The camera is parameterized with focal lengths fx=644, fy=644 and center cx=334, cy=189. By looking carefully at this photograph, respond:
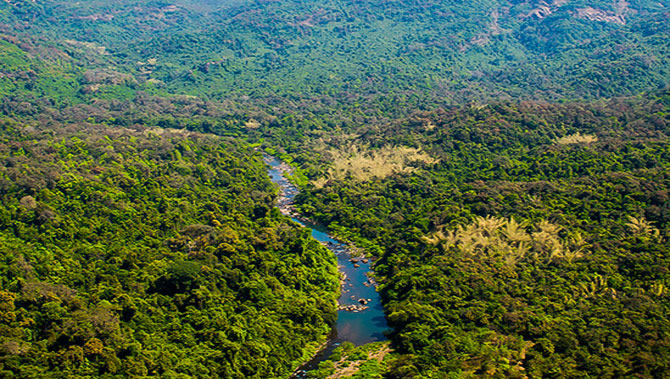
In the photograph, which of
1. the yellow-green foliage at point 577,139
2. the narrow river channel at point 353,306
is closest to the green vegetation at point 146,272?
the narrow river channel at point 353,306

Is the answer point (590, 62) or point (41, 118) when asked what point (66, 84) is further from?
point (590, 62)

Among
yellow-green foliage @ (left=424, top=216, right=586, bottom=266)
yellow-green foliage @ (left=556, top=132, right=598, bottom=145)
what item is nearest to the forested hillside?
yellow-green foliage @ (left=424, top=216, right=586, bottom=266)

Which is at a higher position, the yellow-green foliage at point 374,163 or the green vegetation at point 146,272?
the green vegetation at point 146,272

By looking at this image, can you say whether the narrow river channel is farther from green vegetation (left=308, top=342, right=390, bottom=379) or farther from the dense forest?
the dense forest

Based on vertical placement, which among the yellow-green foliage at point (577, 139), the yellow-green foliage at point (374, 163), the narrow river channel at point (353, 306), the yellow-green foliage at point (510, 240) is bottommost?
the yellow-green foliage at point (374, 163)

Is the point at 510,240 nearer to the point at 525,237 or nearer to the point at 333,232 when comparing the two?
the point at 525,237

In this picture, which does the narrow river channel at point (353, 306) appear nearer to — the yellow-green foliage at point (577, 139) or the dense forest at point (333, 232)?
the dense forest at point (333, 232)

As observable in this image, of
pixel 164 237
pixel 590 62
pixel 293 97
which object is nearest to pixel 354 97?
pixel 293 97

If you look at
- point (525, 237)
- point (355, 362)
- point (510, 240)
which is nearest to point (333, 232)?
point (510, 240)
